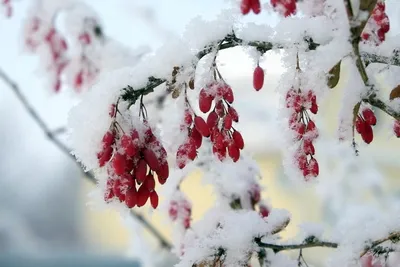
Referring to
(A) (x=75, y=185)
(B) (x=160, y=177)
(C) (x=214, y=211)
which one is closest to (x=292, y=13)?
(B) (x=160, y=177)

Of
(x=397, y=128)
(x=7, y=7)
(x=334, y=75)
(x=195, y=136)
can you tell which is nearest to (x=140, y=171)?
(x=195, y=136)

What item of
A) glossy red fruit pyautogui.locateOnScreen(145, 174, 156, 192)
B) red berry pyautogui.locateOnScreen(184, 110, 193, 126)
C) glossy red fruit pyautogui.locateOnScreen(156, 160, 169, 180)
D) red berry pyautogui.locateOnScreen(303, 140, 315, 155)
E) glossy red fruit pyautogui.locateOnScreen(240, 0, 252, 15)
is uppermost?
glossy red fruit pyautogui.locateOnScreen(240, 0, 252, 15)

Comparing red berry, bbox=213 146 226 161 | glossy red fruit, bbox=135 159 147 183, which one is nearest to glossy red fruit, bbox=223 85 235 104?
red berry, bbox=213 146 226 161

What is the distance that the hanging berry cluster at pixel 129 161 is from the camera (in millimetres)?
1068

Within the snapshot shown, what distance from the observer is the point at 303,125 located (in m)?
1.15

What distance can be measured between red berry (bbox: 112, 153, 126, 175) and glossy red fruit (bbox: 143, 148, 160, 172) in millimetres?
47

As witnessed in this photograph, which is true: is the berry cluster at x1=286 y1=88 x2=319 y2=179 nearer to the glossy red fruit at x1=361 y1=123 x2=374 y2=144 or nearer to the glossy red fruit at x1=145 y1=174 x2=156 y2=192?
the glossy red fruit at x1=361 y1=123 x2=374 y2=144

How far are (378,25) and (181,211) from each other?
0.97 metres

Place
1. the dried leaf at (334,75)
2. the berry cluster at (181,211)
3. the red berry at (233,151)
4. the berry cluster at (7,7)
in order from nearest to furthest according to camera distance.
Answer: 1. the dried leaf at (334,75)
2. the red berry at (233,151)
3. the berry cluster at (181,211)
4. the berry cluster at (7,7)

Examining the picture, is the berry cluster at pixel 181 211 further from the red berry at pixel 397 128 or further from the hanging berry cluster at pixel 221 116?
the red berry at pixel 397 128

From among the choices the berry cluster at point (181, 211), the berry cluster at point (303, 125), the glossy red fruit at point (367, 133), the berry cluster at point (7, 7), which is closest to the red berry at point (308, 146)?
the berry cluster at point (303, 125)

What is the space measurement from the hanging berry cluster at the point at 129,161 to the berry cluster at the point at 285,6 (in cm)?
35

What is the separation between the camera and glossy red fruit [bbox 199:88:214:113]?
1.11 m

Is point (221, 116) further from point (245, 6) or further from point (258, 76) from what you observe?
point (245, 6)
